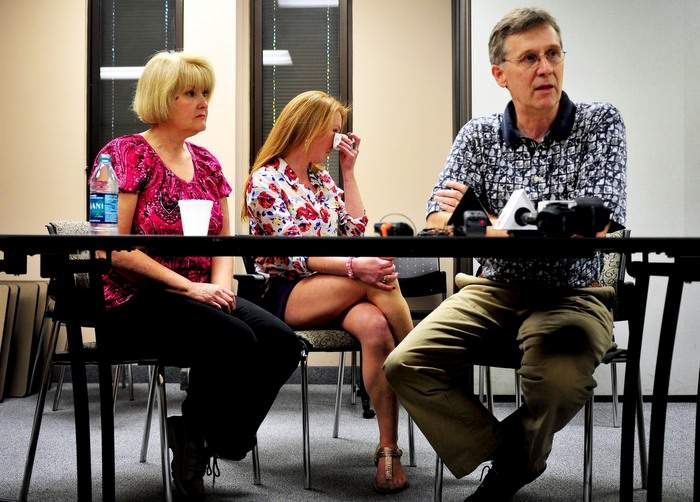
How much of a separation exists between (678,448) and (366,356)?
4.07 ft

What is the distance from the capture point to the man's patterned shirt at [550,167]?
1815mm

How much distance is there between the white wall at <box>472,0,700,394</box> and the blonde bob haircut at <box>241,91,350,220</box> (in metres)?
1.39

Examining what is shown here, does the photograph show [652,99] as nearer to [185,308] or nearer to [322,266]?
[322,266]

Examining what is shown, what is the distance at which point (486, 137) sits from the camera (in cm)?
199

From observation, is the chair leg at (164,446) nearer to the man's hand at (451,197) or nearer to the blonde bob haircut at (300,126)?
the blonde bob haircut at (300,126)

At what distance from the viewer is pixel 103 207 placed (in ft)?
5.69

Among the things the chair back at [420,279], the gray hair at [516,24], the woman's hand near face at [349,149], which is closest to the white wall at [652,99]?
the chair back at [420,279]

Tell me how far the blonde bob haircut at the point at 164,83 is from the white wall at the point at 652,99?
1.78m

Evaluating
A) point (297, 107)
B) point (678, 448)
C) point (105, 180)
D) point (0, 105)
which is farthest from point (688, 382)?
point (0, 105)

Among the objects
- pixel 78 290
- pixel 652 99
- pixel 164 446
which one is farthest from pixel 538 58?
pixel 652 99

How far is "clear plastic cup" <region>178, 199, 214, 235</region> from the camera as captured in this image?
1.64 m

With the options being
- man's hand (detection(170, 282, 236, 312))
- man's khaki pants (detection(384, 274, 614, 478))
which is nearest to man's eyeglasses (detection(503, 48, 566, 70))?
man's khaki pants (detection(384, 274, 614, 478))

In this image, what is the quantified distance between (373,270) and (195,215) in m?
0.64

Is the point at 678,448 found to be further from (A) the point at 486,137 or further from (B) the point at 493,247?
(B) the point at 493,247
